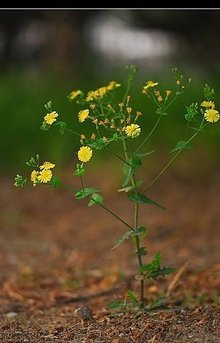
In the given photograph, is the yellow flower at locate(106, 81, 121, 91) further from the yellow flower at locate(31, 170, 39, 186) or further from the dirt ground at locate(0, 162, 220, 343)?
the dirt ground at locate(0, 162, 220, 343)

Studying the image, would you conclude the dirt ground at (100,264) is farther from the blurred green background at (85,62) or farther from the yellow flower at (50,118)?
the yellow flower at (50,118)

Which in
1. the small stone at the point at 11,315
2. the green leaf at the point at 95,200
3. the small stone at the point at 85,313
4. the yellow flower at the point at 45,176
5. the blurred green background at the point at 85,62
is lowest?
the small stone at the point at 85,313

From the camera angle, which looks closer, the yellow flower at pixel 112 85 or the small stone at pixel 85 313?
the yellow flower at pixel 112 85

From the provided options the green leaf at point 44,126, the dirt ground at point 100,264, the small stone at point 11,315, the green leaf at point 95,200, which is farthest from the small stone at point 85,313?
the green leaf at point 44,126

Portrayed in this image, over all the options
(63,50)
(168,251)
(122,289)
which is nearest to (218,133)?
(168,251)

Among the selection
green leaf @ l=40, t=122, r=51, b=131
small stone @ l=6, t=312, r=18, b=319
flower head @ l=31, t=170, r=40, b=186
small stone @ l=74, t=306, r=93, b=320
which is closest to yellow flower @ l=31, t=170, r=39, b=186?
flower head @ l=31, t=170, r=40, b=186

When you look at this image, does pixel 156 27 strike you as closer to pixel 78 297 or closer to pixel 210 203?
pixel 210 203

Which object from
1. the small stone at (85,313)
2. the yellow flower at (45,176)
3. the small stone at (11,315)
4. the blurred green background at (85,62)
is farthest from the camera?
the blurred green background at (85,62)
